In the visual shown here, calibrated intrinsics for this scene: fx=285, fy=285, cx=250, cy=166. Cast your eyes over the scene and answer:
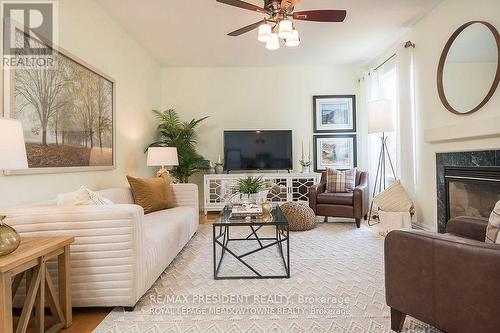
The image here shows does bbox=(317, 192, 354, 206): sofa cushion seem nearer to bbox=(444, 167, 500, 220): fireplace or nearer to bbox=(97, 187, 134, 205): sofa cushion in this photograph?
bbox=(444, 167, 500, 220): fireplace

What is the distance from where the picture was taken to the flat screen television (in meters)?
5.23

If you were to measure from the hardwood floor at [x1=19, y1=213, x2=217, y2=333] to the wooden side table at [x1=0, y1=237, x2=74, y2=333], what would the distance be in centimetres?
6

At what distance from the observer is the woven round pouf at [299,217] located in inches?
150

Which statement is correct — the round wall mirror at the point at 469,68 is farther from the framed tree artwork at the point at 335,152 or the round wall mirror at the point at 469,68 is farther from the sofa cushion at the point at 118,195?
the sofa cushion at the point at 118,195

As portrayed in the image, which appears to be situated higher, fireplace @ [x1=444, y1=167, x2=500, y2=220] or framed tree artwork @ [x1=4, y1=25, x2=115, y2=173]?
framed tree artwork @ [x1=4, y1=25, x2=115, y2=173]

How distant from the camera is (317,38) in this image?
4164 millimetres

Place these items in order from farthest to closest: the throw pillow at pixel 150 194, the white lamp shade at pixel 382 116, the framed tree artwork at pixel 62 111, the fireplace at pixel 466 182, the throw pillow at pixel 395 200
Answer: the white lamp shade at pixel 382 116 < the throw pillow at pixel 395 200 < the throw pillow at pixel 150 194 < the fireplace at pixel 466 182 < the framed tree artwork at pixel 62 111

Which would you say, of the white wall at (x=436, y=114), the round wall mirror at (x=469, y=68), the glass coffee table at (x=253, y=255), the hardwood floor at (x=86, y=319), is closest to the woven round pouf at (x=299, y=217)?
the glass coffee table at (x=253, y=255)

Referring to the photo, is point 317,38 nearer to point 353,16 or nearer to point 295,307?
point 353,16

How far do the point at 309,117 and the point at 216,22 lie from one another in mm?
2649

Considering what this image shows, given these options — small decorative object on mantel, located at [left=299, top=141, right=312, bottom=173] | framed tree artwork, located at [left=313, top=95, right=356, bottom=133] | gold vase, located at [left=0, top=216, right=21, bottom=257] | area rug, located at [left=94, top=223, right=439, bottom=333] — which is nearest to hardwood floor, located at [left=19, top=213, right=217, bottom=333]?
area rug, located at [left=94, top=223, right=439, bottom=333]

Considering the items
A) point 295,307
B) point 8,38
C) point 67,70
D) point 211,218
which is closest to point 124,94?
point 67,70

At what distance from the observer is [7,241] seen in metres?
1.37

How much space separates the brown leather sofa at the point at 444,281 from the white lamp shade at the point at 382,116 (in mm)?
2886
